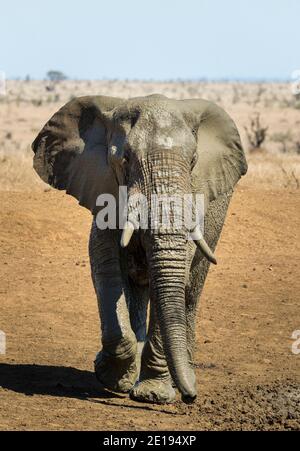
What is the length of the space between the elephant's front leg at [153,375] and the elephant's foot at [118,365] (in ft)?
0.44

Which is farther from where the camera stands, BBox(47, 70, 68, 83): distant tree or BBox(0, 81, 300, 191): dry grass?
BBox(47, 70, 68, 83): distant tree

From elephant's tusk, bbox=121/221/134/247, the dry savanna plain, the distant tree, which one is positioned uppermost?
elephant's tusk, bbox=121/221/134/247

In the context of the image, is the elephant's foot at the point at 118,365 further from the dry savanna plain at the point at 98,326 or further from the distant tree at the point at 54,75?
the distant tree at the point at 54,75

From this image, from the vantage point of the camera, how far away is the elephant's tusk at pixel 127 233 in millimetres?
7670

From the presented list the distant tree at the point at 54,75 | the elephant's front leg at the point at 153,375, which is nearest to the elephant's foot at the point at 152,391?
the elephant's front leg at the point at 153,375

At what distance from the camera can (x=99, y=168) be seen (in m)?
8.65

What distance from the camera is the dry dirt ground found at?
8180 mm

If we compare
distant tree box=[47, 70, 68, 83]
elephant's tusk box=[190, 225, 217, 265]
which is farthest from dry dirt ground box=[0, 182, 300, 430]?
distant tree box=[47, 70, 68, 83]

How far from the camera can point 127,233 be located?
7707 millimetres

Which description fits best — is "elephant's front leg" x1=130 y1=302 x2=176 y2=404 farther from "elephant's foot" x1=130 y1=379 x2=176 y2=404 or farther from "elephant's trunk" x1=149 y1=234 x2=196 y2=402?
"elephant's trunk" x1=149 y1=234 x2=196 y2=402

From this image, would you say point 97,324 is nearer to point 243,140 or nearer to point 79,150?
point 79,150

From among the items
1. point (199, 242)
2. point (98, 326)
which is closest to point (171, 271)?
point (199, 242)

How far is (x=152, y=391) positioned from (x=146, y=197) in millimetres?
1639
